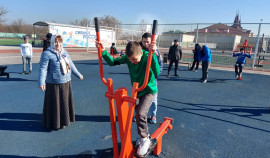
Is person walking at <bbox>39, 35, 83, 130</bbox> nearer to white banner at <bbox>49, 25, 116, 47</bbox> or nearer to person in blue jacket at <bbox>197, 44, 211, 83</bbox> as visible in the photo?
person in blue jacket at <bbox>197, 44, 211, 83</bbox>

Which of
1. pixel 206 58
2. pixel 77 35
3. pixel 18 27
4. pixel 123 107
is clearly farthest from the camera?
pixel 18 27

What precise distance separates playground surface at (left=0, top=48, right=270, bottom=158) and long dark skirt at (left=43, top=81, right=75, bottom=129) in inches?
6.6

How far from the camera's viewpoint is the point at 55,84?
331 centimetres

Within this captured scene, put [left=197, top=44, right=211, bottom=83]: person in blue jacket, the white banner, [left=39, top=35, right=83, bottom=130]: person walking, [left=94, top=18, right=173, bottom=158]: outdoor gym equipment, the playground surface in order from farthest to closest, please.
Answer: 1. the white banner
2. [left=197, top=44, right=211, bottom=83]: person in blue jacket
3. [left=39, top=35, right=83, bottom=130]: person walking
4. the playground surface
5. [left=94, top=18, right=173, bottom=158]: outdoor gym equipment

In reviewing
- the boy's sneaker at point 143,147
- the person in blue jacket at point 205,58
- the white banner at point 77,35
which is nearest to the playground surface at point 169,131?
the boy's sneaker at point 143,147

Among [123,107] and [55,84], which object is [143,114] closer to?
[123,107]

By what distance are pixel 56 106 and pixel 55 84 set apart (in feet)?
1.32

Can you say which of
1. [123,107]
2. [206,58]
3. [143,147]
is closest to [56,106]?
[123,107]

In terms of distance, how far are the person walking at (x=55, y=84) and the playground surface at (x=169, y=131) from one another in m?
0.24

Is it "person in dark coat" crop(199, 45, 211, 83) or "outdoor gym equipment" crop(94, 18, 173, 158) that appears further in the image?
"person in dark coat" crop(199, 45, 211, 83)

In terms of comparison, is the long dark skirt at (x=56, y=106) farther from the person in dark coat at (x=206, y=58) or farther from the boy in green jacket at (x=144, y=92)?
the person in dark coat at (x=206, y=58)

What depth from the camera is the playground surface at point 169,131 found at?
292cm

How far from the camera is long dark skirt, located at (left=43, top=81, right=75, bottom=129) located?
3324 millimetres

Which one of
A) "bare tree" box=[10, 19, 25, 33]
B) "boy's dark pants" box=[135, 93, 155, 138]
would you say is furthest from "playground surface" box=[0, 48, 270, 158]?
"bare tree" box=[10, 19, 25, 33]
